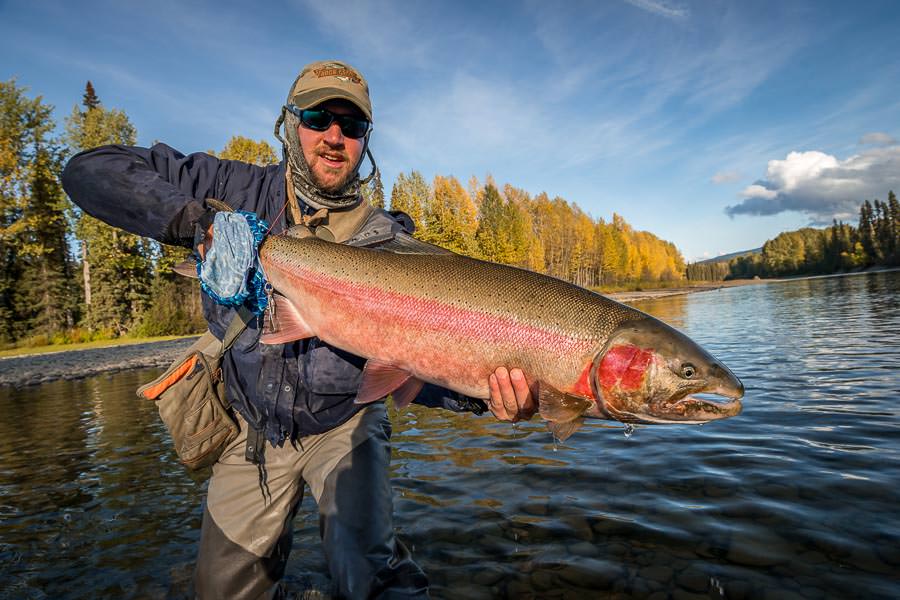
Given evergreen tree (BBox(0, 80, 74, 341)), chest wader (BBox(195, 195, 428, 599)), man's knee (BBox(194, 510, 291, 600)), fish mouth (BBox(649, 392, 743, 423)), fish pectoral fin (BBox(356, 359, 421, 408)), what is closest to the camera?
fish mouth (BBox(649, 392, 743, 423))

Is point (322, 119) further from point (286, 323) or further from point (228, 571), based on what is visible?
point (228, 571)

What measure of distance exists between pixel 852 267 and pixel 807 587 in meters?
141

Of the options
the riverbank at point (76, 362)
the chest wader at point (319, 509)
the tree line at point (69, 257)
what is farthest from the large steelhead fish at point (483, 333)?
the tree line at point (69, 257)

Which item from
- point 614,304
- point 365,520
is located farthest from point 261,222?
point 614,304

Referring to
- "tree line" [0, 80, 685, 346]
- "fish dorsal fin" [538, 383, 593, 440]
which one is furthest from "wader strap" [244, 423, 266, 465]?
"tree line" [0, 80, 685, 346]

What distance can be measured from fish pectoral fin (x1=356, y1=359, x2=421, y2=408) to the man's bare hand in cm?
52

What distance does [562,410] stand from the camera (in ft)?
9.16

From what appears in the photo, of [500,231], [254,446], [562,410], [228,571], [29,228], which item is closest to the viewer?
[562,410]

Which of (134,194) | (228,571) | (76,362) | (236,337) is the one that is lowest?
(228,571)

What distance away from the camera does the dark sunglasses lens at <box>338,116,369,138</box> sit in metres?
3.63

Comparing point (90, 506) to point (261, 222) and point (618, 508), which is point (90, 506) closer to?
point (261, 222)

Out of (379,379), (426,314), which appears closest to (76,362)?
(379,379)

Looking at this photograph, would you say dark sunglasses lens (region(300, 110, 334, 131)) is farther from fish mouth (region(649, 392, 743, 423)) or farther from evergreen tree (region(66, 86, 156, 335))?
evergreen tree (region(66, 86, 156, 335))

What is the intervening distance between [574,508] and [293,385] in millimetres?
3165
